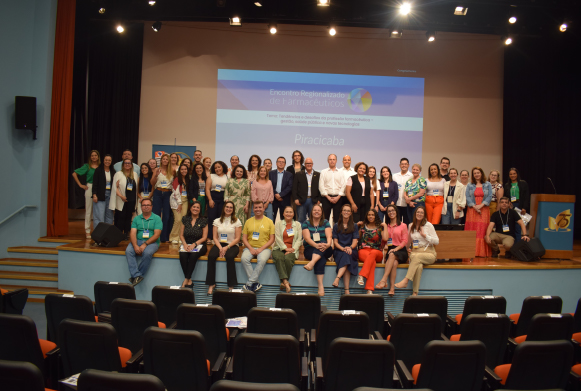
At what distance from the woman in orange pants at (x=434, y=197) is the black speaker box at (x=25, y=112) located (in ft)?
21.3

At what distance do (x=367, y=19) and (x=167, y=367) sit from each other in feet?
23.4

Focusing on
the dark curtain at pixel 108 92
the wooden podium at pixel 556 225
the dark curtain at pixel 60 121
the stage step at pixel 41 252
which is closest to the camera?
the wooden podium at pixel 556 225

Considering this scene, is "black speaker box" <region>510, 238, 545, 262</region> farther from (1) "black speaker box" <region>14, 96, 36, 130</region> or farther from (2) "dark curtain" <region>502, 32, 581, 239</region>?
(1) "black speaker box" <region>14, 96, 36, 130</region>

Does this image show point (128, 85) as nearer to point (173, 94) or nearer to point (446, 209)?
point (173, 94)

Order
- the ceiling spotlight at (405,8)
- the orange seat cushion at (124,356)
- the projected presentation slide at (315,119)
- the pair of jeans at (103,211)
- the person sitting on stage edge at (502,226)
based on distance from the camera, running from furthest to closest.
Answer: the projected presentation slide at (315,119), the ceiling spotlight at (405,8), the pair of jeans at (103,211), the person sitting on stage edge at (502,226), the orange seat cushion at (124,356)

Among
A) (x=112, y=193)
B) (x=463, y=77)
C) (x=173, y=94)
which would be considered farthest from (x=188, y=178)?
(x=463, y=77)

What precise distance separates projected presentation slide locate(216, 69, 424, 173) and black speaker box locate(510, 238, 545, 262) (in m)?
3.53

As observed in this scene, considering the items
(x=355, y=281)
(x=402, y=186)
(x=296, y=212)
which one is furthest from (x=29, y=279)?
(x=402, y=186)

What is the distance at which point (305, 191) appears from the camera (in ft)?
19.4

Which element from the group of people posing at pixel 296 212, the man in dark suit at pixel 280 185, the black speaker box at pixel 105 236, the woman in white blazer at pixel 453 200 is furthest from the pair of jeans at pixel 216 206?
the woman in white blazer at pixel 453 200

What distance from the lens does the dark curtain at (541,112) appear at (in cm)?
867

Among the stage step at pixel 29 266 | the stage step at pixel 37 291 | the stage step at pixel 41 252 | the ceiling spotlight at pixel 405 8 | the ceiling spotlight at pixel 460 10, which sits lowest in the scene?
the stage step at pixel 37 291

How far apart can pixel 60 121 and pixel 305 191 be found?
14.6 ft

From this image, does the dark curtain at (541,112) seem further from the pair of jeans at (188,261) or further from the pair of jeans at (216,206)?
the pair of jeans at (188,261)
